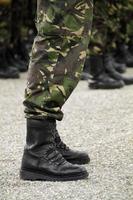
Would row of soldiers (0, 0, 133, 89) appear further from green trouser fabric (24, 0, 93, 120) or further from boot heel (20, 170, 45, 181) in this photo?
boot heel (20, 170, 45, 181)

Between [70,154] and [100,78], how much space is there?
9.84 feet

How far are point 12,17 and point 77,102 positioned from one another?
263 cm

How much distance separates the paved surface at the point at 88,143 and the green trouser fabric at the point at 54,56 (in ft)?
1.01

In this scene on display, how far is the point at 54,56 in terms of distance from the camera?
8.65 ft

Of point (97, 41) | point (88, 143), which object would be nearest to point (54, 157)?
point (88, 143)

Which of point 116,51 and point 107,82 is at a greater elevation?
point 107,82

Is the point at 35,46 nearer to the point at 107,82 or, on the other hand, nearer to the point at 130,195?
the point at 130,195

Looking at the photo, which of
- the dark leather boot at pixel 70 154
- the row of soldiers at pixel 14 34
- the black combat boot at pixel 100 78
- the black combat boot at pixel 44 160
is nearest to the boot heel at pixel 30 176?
the black combat boot at pixel 44 160

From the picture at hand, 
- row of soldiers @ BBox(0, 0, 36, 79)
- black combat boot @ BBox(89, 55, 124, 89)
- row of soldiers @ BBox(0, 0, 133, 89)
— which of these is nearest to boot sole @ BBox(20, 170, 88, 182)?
row of soldiers @ BBox(0, 0, 133, 89)

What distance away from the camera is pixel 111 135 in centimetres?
Result: 369

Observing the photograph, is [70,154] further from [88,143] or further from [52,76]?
[88,143]

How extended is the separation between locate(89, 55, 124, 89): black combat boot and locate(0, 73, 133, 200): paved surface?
8 cm

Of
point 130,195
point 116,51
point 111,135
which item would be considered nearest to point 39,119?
point 130,195

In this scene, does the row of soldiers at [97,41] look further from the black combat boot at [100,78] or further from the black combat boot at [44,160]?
the black combat boot at [44,160]
